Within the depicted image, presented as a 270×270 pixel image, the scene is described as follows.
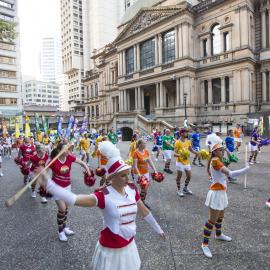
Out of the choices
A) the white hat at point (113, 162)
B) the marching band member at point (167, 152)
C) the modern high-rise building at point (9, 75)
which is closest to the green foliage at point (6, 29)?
the marching band member at point (167, 152)

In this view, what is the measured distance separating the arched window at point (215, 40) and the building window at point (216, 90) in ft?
Result: 13.6

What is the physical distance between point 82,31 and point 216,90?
92.1 m

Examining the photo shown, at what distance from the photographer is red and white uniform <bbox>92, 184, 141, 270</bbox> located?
247cm

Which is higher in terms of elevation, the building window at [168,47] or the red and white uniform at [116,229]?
the building window at [168,47]

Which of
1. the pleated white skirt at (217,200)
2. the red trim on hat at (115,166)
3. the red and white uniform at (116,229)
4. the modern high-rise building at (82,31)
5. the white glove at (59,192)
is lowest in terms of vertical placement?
the pleated white skirt at (217,200)

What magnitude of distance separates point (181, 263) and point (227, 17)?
114ft

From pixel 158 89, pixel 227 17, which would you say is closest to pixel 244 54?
pixel 227 17

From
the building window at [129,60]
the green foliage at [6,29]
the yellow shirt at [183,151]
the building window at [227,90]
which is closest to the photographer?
the yellow shirt at [183,151]

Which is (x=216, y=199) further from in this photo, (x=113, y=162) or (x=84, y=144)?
(x=84, y=144)

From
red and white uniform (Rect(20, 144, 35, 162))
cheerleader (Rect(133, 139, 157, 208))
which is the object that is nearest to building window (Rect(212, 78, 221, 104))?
red and white uniform (Rect(20, 144, 35, 162))

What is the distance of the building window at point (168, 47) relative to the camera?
37094mm

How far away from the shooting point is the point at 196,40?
117ft

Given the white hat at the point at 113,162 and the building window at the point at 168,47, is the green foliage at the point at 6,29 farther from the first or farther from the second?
the building window at the point at 168,47

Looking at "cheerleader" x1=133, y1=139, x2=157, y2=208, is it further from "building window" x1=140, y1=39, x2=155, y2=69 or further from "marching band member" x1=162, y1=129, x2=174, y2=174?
"building window" x1=140, y1=39, x2=155, y2=69
